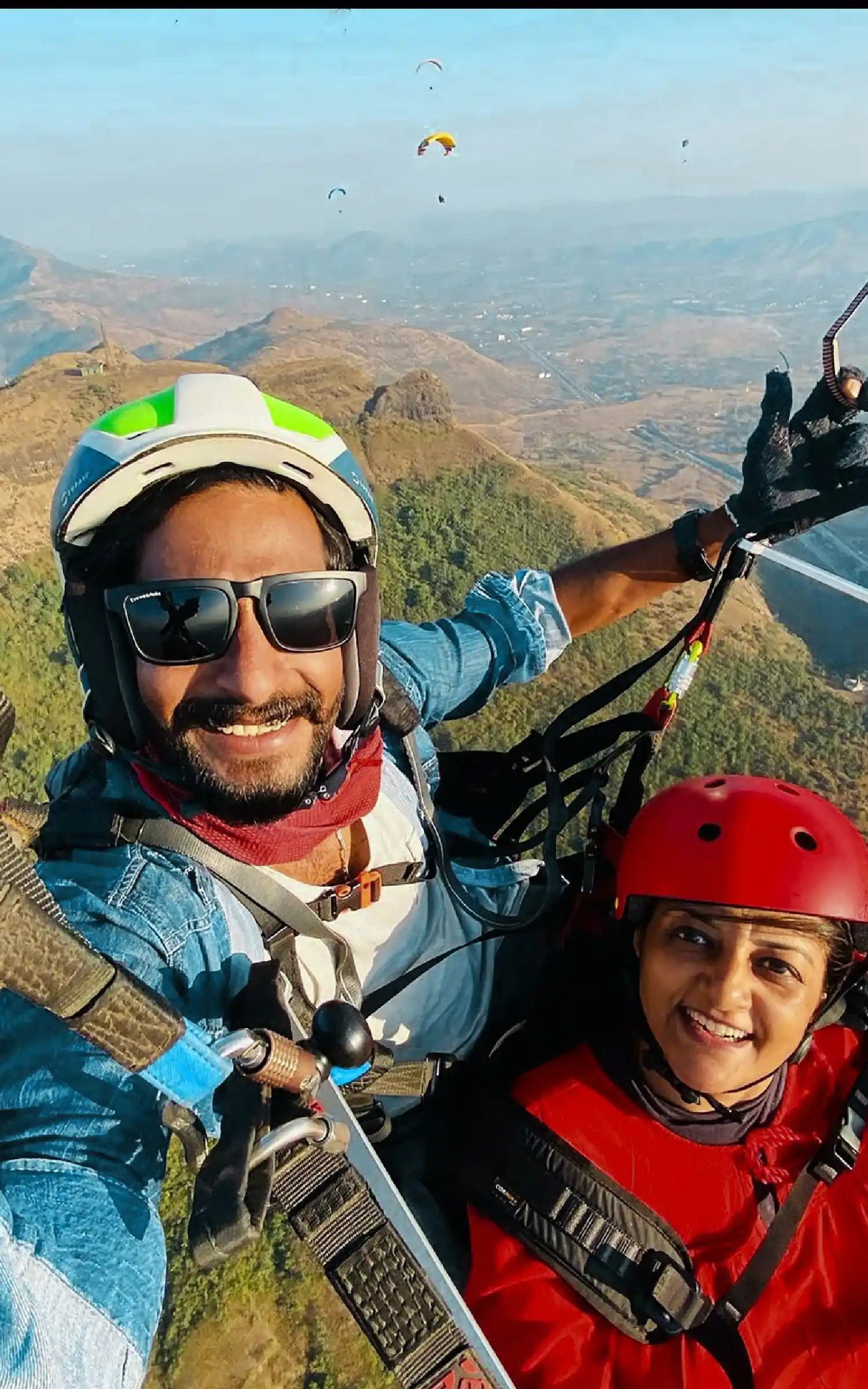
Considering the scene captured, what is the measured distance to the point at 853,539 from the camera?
47750 mm

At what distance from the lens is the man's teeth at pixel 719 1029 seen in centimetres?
206

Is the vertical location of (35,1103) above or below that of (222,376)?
below

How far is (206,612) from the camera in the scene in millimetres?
1808

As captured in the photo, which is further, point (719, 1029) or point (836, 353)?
point (836, 353)

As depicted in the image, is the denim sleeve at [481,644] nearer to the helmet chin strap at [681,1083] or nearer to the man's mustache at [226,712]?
the man's mustache at [226,712]

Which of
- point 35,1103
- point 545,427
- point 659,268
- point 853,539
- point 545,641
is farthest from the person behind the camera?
point 659,268

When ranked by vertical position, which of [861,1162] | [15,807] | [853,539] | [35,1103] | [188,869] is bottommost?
[853,539]

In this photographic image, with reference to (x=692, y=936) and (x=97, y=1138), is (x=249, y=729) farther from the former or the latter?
(x=692, y=936)

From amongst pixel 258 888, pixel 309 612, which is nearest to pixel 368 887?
pixel 258 888

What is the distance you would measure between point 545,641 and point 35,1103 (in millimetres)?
2195

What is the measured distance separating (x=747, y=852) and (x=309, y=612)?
1.32 metres

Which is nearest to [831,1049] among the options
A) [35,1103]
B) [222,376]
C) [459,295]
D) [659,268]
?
[35,1103]

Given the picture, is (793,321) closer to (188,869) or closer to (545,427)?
(545,427)

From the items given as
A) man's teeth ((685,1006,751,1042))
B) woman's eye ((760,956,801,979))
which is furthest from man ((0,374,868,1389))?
woman's eye ((760,956,801,979))
